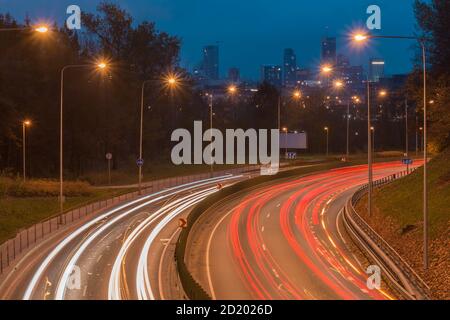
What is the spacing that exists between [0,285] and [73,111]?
4716cm

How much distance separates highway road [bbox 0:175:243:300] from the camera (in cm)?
2100

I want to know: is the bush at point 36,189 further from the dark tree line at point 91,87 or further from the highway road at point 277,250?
the highway road at point 277,250

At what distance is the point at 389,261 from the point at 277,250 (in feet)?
23.5

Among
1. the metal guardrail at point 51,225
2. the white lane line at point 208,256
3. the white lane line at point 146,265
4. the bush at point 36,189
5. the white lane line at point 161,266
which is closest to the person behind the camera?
the white lane line at point 146,265

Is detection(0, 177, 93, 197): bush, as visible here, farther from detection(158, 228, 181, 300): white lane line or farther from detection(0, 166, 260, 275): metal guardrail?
detection(158, 228, 181, 300): white lane line

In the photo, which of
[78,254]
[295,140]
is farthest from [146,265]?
[295,140]

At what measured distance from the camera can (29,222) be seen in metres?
36.1

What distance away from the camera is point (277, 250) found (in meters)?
29.1

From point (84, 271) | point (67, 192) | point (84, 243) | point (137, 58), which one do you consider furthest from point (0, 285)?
point (137, 58)

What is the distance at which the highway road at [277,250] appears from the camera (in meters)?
22.0

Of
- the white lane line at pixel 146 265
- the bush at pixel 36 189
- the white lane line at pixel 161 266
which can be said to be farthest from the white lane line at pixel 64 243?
the bush at pixel 36 189

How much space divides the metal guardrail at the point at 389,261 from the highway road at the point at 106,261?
777cm

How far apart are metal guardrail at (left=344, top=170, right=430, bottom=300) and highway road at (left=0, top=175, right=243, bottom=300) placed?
7.77m

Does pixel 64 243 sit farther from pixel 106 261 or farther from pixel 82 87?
pixel 82 87
